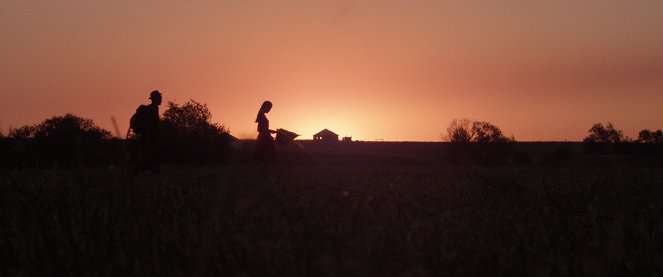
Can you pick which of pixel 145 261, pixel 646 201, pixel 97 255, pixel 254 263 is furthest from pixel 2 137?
pixel 646 201

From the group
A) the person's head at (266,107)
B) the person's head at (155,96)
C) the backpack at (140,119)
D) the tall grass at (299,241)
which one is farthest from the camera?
the person's head at (266,107)

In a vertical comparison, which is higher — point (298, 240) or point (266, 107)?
point (266, 107)

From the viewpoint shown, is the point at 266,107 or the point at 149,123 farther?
the point at 266,107

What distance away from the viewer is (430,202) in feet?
24.8

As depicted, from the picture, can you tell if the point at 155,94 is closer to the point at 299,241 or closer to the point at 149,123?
the point at 149,123

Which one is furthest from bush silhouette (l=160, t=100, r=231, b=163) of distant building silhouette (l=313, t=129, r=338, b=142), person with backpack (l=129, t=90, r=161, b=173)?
distant building silhouette (l=313, t=129, r=338, b=142)

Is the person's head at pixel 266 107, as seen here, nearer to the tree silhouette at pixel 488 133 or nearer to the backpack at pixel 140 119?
the backpack at pixel 140 119

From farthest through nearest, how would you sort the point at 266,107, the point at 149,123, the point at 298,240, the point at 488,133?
the point at 488,133 → the point at 266,107 → the point at 149,123 → the point at 298,240

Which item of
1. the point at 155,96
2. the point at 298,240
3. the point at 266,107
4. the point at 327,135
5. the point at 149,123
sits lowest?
the point at 298,240

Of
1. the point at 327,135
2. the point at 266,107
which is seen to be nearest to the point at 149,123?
the point at 266,107

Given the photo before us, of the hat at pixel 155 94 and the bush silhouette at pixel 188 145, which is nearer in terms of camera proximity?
the hat at pixel 155 94

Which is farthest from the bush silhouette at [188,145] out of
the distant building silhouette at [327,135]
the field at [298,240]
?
the distant building silhouette at [327,135]

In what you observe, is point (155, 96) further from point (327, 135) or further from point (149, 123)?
point (327, 135)

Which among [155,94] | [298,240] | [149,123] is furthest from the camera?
[155,94]
